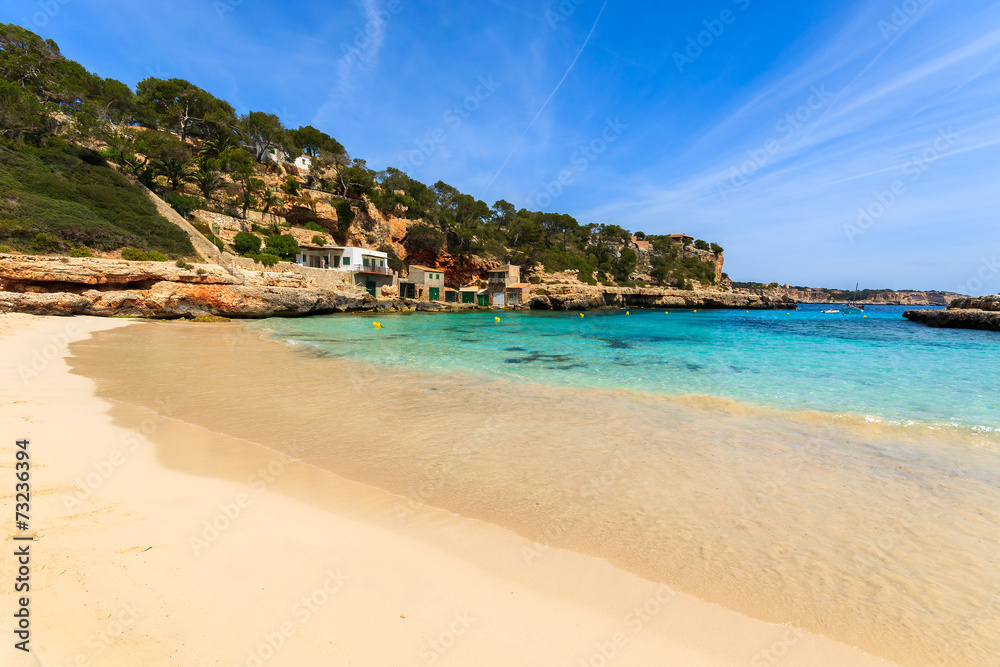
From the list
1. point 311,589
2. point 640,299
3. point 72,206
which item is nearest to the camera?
point 311,589

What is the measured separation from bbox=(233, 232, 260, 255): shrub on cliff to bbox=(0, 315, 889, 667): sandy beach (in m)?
42.0

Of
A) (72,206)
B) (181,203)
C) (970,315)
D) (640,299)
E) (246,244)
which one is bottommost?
(640,299)

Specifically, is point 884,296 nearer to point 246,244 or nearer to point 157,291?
point 246,244

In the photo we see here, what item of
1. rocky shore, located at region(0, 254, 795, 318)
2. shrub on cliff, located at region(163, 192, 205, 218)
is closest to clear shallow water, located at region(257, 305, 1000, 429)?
rocky shore, located at region(0, 254, 795, 318)

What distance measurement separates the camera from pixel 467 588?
271cm

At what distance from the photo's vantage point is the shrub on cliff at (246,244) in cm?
3897

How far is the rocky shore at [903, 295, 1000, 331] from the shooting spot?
32.5 metres

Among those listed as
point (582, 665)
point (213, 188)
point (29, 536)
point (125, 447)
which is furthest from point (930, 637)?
point (213, 188)

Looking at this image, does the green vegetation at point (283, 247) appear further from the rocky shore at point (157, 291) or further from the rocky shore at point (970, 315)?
the rocky shore at point (970, 315)

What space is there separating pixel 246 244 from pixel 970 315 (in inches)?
2727

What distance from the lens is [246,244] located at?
129 feet

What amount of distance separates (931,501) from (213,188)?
56.9 meters

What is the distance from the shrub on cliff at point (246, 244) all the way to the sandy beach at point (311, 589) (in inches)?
1652

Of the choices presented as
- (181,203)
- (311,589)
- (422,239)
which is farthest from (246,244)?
(311,589)
